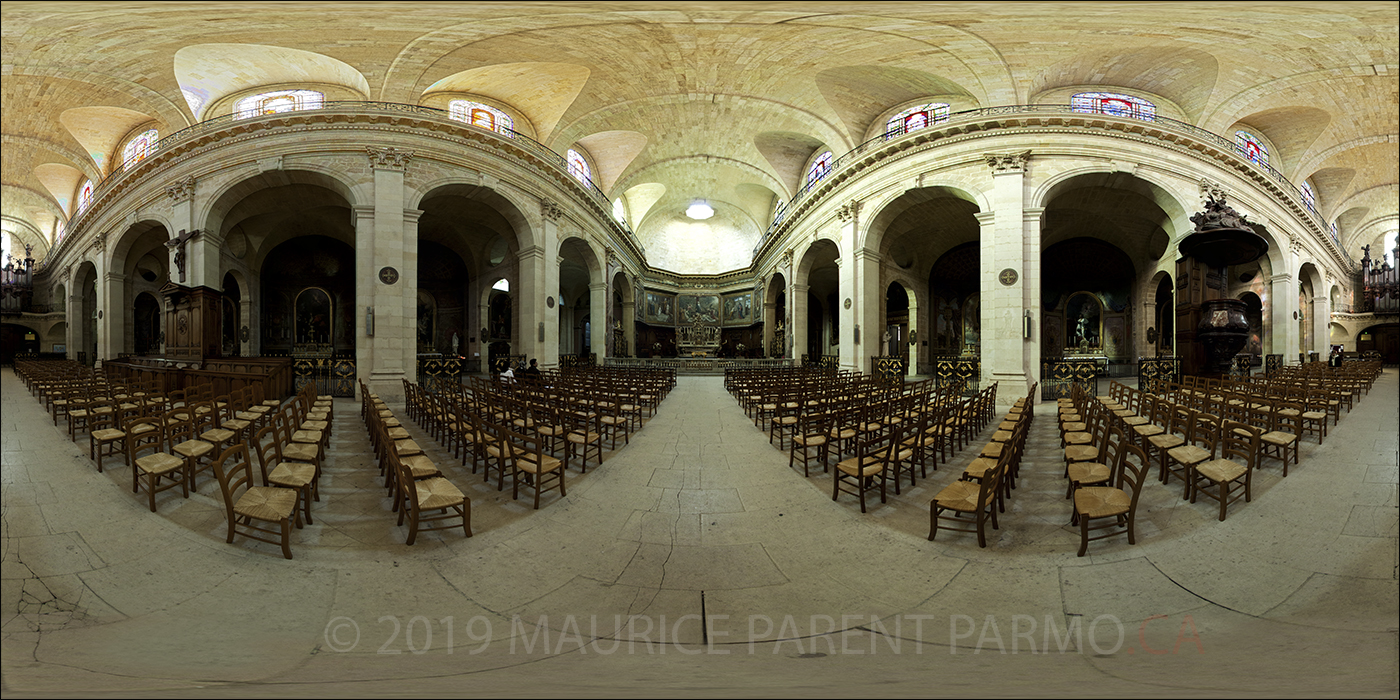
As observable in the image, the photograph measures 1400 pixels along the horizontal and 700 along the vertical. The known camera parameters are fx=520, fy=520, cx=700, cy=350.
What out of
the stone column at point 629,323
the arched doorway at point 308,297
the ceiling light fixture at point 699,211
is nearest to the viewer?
the arched doorway at point 308,297

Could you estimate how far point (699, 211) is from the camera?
35969 mm

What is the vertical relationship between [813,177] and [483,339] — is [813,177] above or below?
above

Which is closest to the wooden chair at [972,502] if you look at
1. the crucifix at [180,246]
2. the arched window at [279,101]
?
the arched window at [279,101]

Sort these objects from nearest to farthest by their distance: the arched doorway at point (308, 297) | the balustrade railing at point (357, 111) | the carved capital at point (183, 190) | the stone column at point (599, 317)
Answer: the balustrade railing at point (357, 111)
the carved capital at point (183, 190)
the arched doorway at point (308, 297)
the stone column at point (599, 317)

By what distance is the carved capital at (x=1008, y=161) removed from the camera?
47.6ft

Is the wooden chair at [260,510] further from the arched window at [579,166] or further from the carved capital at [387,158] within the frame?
the arched window at [579,166]

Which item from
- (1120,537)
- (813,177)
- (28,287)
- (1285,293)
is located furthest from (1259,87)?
(28,287)

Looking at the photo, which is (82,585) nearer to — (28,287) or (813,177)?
(813,177)

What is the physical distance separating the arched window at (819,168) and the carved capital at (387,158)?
15739 mm

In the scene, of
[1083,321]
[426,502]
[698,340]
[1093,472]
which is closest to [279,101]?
[426,502]

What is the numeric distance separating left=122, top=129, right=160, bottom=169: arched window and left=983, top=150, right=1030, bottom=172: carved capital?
90.2 feet

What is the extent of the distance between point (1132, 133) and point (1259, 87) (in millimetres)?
4704

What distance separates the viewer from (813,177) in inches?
942

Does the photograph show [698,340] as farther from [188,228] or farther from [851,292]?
[188,228]
